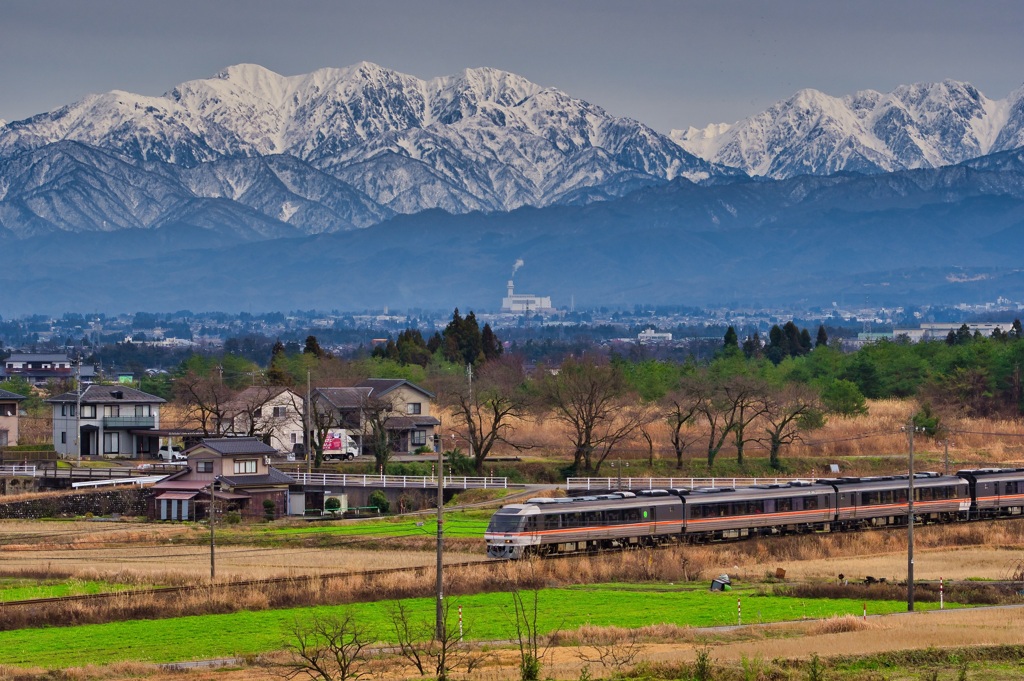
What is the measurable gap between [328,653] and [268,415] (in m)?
63.9

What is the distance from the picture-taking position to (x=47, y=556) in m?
66.7

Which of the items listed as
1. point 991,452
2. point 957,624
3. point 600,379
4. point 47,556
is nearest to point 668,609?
point 957,624

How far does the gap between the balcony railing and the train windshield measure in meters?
52.1

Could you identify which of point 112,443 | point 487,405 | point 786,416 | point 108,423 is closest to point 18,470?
point 108,423

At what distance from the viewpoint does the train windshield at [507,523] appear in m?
61.7

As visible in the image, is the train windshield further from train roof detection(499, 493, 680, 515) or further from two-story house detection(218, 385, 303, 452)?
two-story house detection(218, 385, 303, 452)

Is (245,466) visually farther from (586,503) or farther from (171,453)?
(586,503)

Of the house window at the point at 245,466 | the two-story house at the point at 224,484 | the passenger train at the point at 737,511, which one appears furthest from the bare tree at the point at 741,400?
the house window at the point at 245,466

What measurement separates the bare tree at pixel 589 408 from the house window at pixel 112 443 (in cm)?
2886

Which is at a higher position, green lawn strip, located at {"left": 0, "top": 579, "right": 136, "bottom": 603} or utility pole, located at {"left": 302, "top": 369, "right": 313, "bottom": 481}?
utility pole, located at {"left": 302, "top": 369, "right": 313, "bottom": 481}

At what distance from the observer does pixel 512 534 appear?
6156 centimetres

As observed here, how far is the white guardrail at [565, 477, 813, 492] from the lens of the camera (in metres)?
83.3

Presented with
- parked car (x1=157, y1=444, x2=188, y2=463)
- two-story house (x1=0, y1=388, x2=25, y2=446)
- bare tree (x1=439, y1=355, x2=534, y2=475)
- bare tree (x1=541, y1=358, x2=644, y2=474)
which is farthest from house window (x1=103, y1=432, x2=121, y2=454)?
bare tree (x1=541, y1=358, x2=644, y2=474)

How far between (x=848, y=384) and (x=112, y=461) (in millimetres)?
49784
